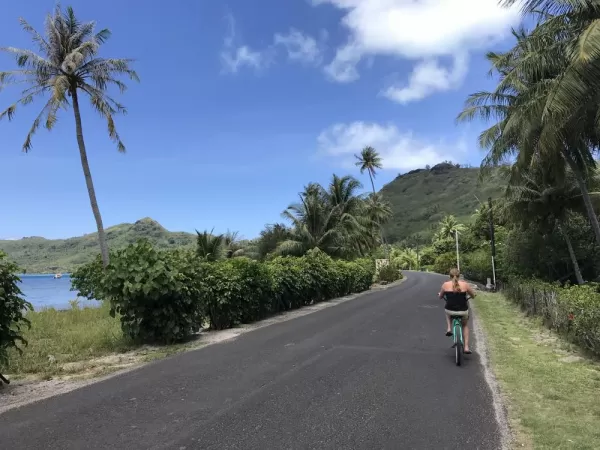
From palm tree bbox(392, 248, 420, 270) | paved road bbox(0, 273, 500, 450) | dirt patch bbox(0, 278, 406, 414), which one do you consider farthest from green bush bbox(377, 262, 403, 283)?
palm tree bbox(392, 248, 420, 270)

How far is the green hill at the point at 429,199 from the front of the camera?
140 m

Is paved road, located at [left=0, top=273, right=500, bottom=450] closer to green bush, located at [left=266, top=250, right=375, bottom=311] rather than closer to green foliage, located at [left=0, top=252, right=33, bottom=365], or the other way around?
green foliage, located at [left=0, top=252, right=33, bottom=365]

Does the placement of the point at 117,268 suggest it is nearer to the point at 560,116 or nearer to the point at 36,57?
the point at 560,116

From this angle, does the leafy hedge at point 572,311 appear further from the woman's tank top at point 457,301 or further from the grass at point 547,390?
the woman's tank top at point 457,301

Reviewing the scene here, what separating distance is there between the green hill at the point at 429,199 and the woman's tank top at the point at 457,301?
353 feet

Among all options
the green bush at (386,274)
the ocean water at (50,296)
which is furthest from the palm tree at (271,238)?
the green bush at (386,274)

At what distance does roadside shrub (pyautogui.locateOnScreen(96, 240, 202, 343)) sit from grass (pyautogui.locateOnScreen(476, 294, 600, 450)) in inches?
271

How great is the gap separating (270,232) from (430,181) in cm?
15995

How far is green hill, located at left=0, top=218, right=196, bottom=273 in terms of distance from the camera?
90125mm

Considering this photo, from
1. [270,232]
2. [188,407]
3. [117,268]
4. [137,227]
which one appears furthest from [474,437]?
[137,227]

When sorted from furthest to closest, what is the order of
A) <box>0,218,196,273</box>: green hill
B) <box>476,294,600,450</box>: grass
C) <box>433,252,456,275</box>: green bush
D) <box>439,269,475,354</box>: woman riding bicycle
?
1. <box>0,218,196,273</box>: green hill
2. <box>433,252,456,275</box>: green bush
3. <box>439,269,475,354</box>: woman riding bicycle
4. <box>476,294,600,450</box>: grass

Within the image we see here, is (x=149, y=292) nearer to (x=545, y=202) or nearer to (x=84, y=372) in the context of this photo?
(x=84, y=372)

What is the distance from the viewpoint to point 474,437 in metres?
5.14

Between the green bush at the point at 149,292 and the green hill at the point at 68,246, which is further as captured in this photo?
the green hill at the point at 68,246
